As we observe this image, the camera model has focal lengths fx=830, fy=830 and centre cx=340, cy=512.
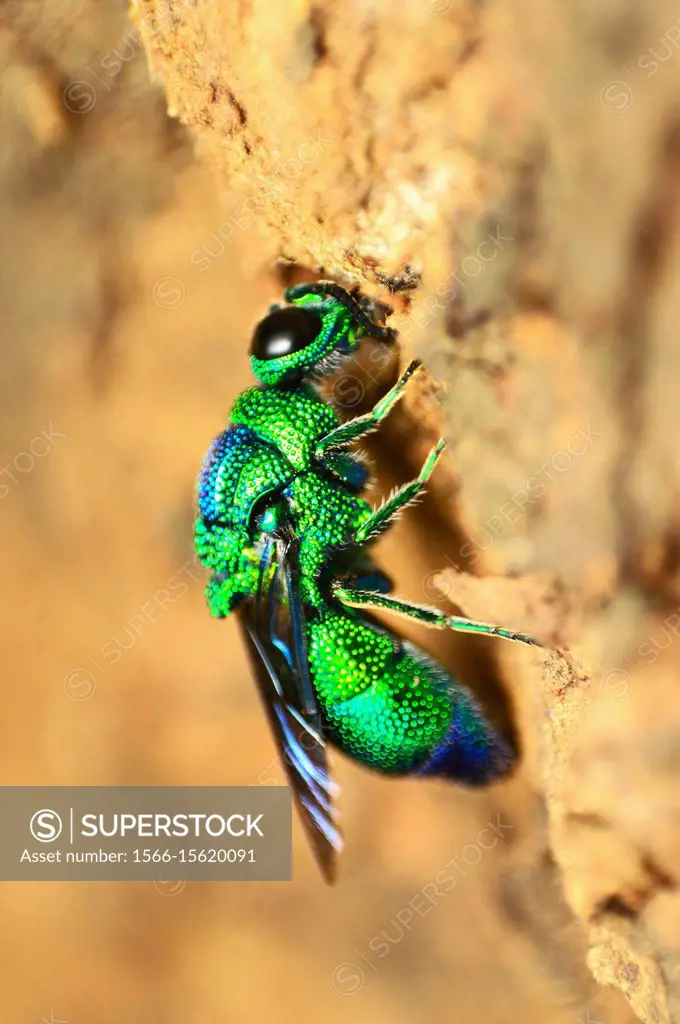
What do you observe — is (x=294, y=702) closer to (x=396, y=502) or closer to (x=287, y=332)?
(x=396, y=502)

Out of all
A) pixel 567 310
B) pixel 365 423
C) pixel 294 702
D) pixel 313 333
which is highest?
pixel 313 333

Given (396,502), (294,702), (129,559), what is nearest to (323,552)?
(396,502)

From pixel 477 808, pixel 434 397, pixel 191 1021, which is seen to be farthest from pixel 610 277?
pixel 191 1021

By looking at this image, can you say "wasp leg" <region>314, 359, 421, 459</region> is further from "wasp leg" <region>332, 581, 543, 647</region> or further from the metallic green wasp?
"wasp leg" <region>332, 581, 543, 647</region>

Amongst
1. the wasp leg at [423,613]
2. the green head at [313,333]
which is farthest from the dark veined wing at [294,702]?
A: the green head at [313,333]

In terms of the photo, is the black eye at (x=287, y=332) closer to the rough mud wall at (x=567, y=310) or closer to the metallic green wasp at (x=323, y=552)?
the metallic green wasp at (x=323, y=552)

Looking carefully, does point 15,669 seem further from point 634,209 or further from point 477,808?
point 634,209

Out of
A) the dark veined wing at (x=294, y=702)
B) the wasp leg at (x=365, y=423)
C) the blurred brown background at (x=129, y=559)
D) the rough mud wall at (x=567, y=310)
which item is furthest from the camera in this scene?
the blurred brown background at (x=129, y=559)

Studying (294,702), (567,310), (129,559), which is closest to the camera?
(567,310)
